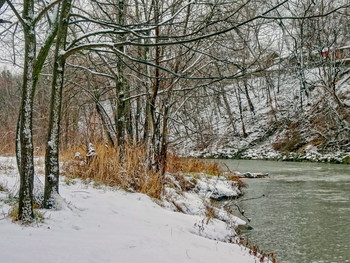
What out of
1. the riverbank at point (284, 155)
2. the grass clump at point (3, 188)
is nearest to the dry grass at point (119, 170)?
the grass clump at point (3, 188)

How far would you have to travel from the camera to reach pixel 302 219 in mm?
7035

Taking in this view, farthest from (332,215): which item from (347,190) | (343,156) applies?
(343,156)

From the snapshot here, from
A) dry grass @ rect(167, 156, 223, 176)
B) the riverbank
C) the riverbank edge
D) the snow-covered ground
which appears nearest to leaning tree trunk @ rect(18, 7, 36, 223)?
the snow-covered ground

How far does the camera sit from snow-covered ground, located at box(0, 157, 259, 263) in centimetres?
303

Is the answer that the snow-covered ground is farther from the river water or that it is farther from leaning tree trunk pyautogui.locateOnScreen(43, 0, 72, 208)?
the river water

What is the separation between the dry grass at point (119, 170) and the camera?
243 inches

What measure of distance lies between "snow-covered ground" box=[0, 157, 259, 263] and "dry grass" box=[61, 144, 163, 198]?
54cm

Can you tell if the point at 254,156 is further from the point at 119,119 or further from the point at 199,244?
the point at 199,244

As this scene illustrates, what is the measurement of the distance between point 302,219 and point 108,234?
443cm

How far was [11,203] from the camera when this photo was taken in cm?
411

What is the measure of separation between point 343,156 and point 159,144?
1312 centimetres

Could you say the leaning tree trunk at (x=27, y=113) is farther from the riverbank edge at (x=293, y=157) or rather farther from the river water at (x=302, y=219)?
the riverbank edge at (x=293, y=157)

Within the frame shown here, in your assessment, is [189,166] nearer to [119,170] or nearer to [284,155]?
[119,170]

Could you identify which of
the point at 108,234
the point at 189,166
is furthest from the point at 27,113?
the point at 189,166
